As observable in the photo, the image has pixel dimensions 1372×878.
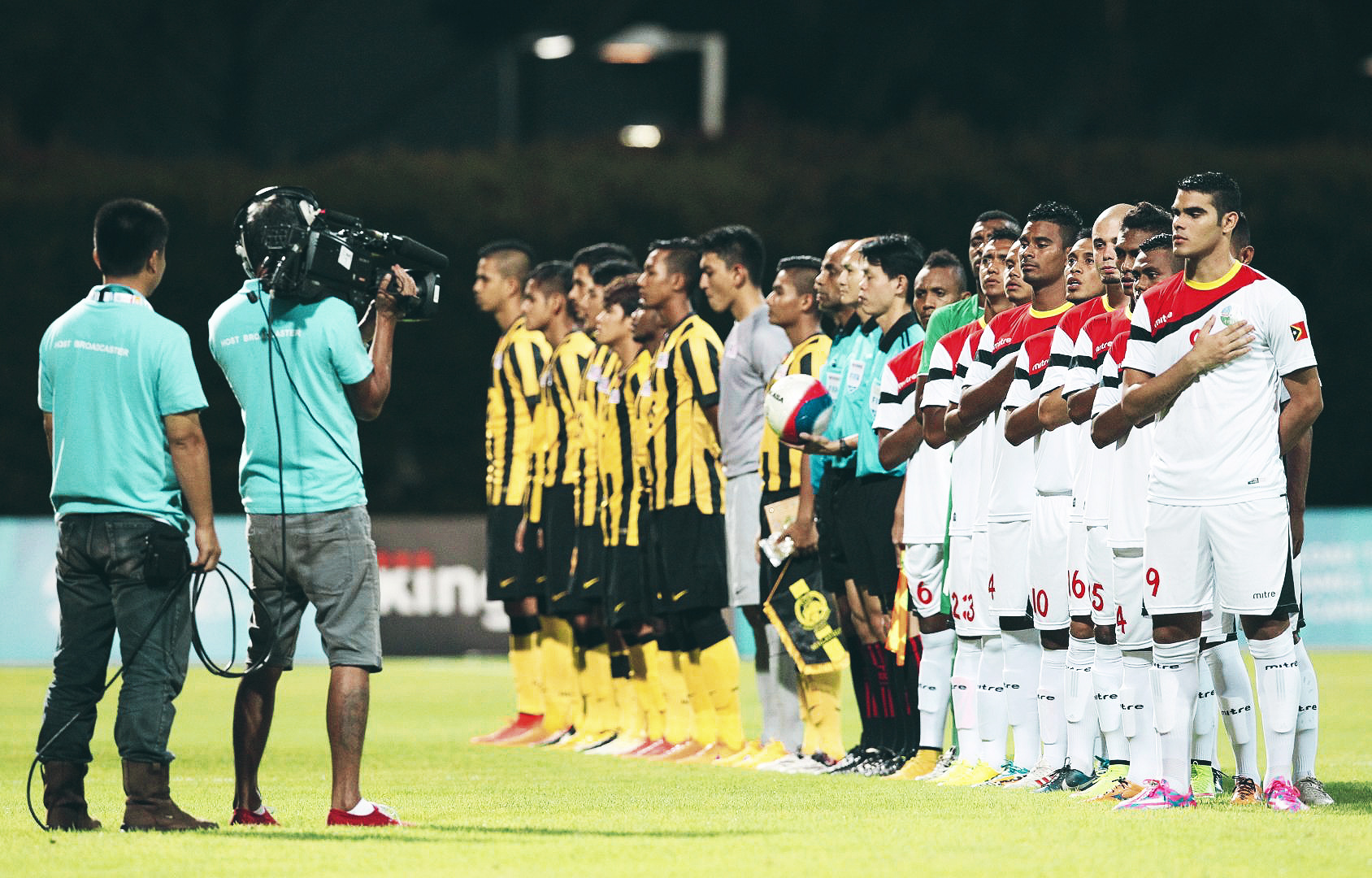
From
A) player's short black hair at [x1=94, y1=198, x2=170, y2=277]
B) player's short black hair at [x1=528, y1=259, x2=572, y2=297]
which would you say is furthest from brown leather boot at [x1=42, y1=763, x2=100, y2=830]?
player's short black hair at [x1=528, y1=259, x2=572, y2=297]

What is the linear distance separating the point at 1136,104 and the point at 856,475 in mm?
25097

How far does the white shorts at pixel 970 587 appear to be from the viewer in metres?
10.5

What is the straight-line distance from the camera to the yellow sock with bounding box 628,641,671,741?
1321 centimetres

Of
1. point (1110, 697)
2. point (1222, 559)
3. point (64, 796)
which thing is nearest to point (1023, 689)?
point (1110, 697)

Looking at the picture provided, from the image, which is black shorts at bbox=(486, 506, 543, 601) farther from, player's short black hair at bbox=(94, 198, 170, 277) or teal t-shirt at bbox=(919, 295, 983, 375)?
player's short black hair at bbox=(94, 198, 170, 277)

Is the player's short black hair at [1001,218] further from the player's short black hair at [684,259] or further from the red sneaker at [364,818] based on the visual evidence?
the red sneaker at [364,818]

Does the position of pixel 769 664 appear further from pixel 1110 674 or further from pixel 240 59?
pixel 240 59

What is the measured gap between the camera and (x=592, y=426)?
1390cm

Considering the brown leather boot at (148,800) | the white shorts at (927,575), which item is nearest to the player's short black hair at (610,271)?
the white shorts at (927,575)

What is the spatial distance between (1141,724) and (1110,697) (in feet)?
1.80

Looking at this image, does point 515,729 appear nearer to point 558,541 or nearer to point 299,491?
point 558,541

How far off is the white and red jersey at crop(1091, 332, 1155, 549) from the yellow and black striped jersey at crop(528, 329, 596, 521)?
17.1 feet

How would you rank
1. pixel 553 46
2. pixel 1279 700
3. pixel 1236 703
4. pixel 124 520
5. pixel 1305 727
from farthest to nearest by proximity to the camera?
pixel 553 46 → pixel 1236 703 → pixel 1305 727 → pixel 1279 700 → pixel 124 520

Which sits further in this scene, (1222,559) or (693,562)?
(693,562)
